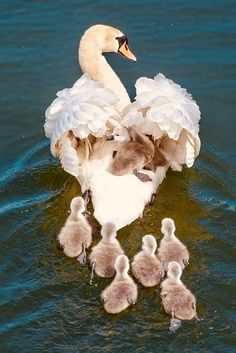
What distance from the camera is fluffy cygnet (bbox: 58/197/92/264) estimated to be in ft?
29.2

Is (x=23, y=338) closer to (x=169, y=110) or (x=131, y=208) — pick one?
(x=131, y=208)

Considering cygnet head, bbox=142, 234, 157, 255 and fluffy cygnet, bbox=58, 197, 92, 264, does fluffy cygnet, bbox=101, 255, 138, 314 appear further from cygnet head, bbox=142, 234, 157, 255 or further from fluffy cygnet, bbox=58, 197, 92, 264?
fluffy cygnet, bbox=58, 197, 92, 264

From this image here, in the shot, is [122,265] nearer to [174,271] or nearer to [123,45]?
[174,271]

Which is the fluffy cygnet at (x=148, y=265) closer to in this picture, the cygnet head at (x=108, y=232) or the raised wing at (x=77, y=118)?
the cygnet head at (x=108, y=232)

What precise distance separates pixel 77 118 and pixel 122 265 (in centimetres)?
180

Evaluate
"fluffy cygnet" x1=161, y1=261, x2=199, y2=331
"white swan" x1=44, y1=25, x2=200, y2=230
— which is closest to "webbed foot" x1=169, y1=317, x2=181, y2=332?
"fluffy cygnet" x1=161, y1=261, x2=199, y2=331

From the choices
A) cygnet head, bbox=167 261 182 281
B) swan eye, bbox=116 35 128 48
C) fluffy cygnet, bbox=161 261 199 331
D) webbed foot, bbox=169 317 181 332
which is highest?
swan eye, bbox=116 35 128 48

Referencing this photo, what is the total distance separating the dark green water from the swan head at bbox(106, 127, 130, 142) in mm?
868

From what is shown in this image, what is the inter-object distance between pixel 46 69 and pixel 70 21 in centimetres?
136

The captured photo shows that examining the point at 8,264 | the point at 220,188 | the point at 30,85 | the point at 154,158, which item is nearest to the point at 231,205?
the point at 220,188

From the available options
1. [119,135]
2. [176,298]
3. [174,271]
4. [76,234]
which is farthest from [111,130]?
[176,298]

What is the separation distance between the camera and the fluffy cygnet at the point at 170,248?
8.73 m

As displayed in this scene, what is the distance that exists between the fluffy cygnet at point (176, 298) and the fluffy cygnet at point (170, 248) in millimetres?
454

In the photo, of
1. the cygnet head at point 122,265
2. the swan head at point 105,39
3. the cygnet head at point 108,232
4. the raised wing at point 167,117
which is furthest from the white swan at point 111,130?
the swan head at point 105,39
